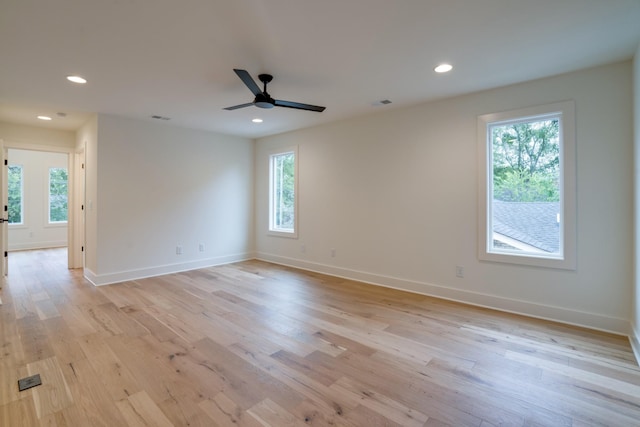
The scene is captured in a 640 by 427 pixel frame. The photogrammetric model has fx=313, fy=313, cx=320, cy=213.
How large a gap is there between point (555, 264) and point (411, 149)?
6.96ft

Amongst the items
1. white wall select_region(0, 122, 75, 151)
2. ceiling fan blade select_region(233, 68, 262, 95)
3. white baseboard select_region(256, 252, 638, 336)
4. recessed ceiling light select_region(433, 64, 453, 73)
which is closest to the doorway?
white wall select_region(0, 122, 75, 151)

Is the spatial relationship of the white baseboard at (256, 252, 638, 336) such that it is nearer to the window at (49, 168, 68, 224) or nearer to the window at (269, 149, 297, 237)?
the window at (269, 149, 297, 237)

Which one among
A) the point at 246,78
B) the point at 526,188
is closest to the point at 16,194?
the point at 246,78

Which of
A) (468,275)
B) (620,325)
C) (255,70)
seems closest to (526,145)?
(468,275)

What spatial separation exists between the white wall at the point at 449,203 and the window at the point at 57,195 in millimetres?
6135

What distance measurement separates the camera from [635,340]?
8.59 ft

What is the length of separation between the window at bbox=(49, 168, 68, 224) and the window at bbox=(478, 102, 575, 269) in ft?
32.4

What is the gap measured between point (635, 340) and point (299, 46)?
12.3 ft

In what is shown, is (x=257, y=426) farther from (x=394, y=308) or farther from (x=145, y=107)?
(x=145, y=107)

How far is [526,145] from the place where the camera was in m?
3.49

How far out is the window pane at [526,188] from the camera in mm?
3322

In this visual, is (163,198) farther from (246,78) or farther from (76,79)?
(246,78)

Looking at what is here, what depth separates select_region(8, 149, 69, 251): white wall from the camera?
24.8ft

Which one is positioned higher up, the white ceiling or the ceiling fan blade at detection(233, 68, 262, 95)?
the white ceiling
